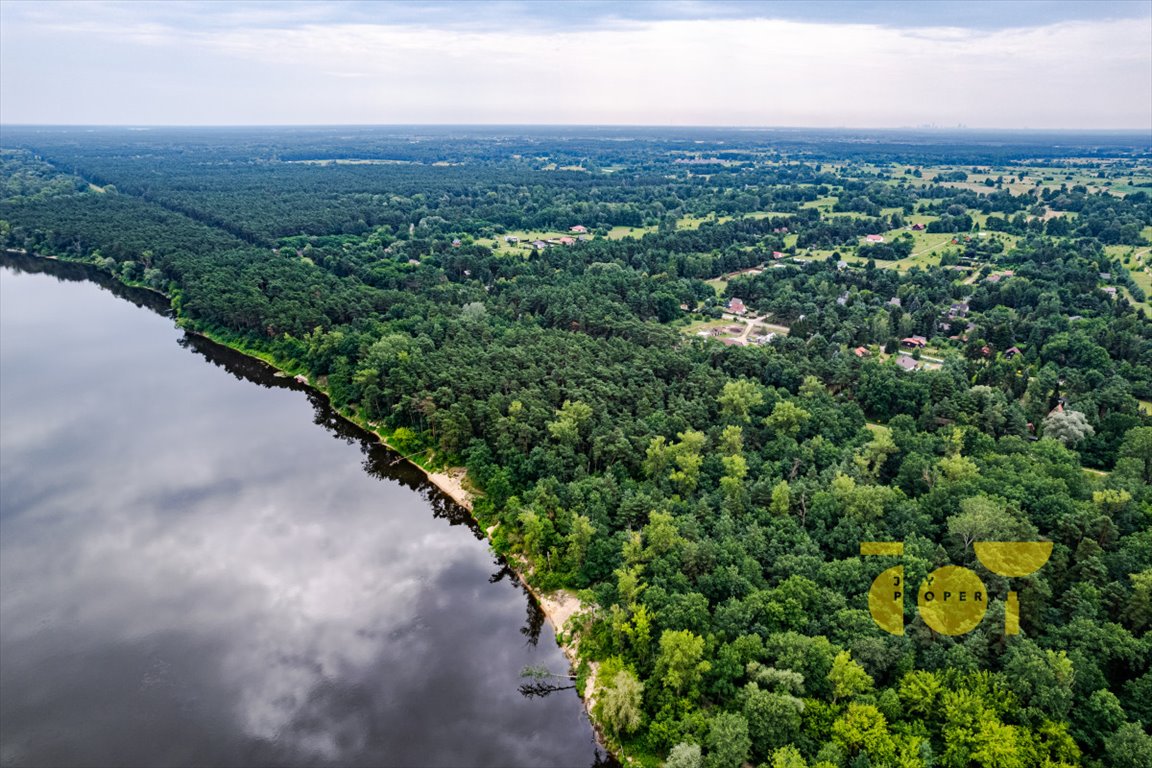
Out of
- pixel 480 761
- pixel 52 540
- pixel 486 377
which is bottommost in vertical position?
pixel 480 761

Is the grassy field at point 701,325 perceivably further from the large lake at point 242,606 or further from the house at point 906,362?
the large lake at point 242,606

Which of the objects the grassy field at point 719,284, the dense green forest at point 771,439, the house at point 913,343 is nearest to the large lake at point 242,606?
the dense green forest at point 771,439

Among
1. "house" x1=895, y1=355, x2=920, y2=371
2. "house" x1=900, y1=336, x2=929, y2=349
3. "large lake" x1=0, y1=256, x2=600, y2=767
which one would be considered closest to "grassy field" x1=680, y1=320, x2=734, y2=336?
"house" x1=900, y1=336, x2=929, y2=349

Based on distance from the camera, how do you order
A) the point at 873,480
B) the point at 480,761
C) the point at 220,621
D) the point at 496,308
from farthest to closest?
the point at 496,308
the point at 873,480
the point at 220,621
the point at 480,761

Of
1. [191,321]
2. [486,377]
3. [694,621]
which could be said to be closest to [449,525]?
[486,377]

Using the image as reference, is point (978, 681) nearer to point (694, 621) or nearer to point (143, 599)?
point (694, 621)

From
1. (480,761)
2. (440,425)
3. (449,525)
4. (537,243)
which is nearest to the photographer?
(480,761)
